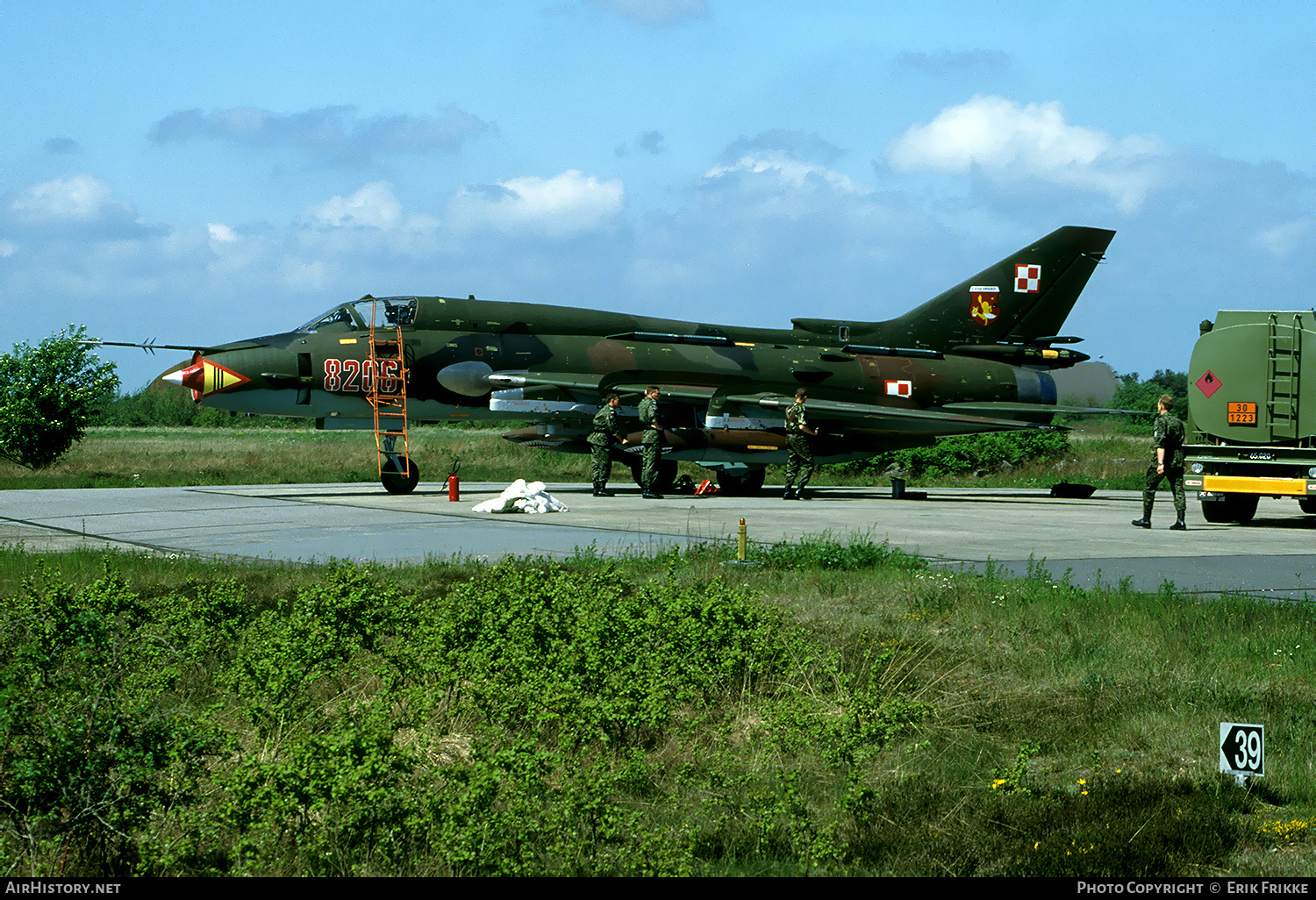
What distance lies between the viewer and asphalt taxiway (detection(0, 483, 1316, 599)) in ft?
36.4

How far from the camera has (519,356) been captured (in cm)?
2147

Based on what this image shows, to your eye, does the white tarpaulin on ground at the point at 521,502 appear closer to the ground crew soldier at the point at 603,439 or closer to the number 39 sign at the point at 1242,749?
the ground crew soldier at the point at 603,439

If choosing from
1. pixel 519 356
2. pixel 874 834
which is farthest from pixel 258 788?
pixel 519 356

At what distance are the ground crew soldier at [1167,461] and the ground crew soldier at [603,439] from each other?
28.6 ft

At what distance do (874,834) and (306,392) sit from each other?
17.0 metres

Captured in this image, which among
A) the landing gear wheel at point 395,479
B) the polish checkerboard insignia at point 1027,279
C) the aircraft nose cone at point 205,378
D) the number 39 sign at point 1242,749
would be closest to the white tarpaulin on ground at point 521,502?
the landing gear wheel at point 395,479

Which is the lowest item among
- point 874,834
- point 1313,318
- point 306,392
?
point 874,834

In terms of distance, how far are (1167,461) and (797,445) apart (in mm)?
7386

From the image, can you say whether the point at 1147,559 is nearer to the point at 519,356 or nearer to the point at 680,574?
the point at 680,574

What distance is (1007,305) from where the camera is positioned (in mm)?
25781

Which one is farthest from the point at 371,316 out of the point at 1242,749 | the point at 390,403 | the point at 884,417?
the point at 1242,749

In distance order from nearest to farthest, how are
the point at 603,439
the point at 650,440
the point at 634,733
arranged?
the point at 634,733 < the point at 603,439 < the point at 650,440

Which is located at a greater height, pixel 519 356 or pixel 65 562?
pixel 519 356

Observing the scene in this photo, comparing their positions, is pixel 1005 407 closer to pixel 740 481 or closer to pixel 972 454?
pixel 740 481
